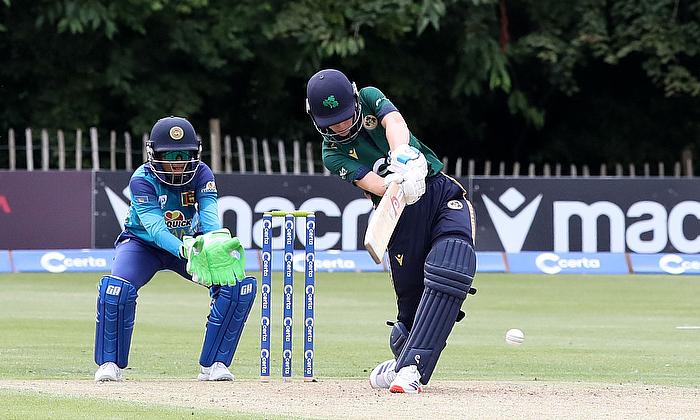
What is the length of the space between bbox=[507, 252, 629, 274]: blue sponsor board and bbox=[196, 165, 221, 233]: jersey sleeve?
11.9m

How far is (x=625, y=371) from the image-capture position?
884 cm

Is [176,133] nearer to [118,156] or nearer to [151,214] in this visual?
[151,214]

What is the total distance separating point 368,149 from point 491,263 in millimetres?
12519

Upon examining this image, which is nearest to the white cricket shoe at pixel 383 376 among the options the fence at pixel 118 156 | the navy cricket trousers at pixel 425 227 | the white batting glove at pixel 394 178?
the navy cricket trousers at pixel 425 227

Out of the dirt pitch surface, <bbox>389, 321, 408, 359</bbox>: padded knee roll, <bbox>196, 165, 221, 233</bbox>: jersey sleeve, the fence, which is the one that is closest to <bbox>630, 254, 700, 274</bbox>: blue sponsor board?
the fence

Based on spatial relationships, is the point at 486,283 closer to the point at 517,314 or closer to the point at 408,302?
the point at 517,314

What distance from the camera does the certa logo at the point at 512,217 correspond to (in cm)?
1961

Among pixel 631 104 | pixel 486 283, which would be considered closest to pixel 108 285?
pixel 486 283

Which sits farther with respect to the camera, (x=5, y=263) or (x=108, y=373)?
(x=5, y=263)

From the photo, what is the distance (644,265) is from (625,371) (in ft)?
35.4

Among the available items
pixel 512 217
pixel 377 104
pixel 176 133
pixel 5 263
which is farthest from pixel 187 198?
pixel 512 217

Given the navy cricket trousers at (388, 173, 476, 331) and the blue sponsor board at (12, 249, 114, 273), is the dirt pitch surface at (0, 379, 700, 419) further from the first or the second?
the blue sponsor board at (12, 249, 114, 273)

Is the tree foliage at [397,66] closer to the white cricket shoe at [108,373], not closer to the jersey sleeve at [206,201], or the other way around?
the jersey sleeve at [206,201]

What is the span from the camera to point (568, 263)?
64.0 feet
